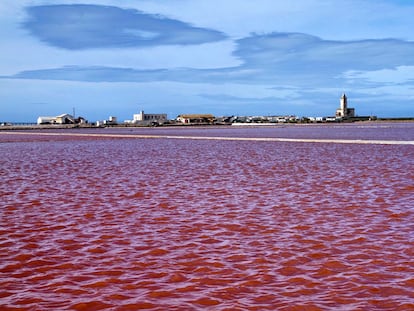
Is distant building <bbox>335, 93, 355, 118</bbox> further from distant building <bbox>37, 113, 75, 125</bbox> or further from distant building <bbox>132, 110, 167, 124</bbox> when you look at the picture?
distant building <bbox>37, 113, 75, 125</bbox>

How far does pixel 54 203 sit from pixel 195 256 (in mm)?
4898

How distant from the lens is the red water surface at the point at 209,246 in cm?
474

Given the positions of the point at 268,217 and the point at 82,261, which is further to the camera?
the point at 268,217

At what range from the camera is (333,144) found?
106 ft

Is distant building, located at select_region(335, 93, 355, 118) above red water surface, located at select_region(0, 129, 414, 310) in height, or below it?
above

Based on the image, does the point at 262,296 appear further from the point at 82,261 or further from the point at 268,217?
the point at 268,217

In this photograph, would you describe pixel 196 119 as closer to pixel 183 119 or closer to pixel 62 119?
pixel 183 119

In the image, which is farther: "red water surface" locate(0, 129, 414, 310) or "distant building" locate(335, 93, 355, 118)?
"distant building" locate(335, 93, 355, 118)

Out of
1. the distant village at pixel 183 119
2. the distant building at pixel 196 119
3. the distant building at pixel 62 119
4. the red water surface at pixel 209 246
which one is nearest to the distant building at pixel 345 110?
the distant village at pixel 183 119

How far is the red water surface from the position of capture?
474cm

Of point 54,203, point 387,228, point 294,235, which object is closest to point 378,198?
point 387,228

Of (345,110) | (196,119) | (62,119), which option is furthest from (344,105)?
(62,119)

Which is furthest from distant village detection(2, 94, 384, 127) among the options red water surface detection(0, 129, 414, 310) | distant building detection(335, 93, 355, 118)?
red water surface detection(0, 129, 414, 310)

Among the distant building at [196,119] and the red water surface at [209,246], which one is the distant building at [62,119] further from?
the red water surface at [209,246]
